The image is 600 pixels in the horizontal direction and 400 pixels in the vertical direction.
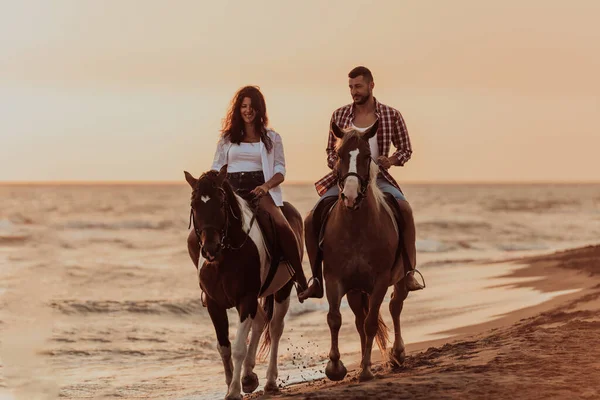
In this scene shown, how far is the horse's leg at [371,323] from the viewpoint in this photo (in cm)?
919

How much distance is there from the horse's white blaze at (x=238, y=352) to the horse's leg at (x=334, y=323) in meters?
0.82

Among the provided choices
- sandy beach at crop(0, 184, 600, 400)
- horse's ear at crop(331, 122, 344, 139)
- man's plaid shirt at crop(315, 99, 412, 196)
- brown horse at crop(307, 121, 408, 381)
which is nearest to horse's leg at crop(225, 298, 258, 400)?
sandy beach at crop(0, 184, 600, 400)

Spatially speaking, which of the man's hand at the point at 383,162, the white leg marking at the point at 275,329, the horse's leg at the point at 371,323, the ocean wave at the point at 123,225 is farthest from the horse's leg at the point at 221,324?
the ocean wave at the point at 123,225

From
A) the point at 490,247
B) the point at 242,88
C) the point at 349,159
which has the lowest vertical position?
the point at 490,247

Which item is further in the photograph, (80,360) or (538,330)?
(80,360)

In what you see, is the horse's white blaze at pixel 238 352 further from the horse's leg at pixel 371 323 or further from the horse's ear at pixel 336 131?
the horse's ear at pixel 336 131

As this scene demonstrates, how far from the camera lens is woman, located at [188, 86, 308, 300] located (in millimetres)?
9484

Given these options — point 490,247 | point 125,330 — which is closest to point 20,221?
point 490,247

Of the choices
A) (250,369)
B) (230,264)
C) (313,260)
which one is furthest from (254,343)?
(230,264)

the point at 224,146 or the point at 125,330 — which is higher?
the point at 224,146

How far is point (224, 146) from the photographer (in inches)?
377

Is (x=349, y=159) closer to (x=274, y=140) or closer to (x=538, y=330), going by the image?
(x=274, y=140)

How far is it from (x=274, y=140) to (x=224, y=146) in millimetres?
469

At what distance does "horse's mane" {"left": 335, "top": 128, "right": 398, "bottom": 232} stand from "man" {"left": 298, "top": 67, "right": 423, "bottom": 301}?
0.26m
